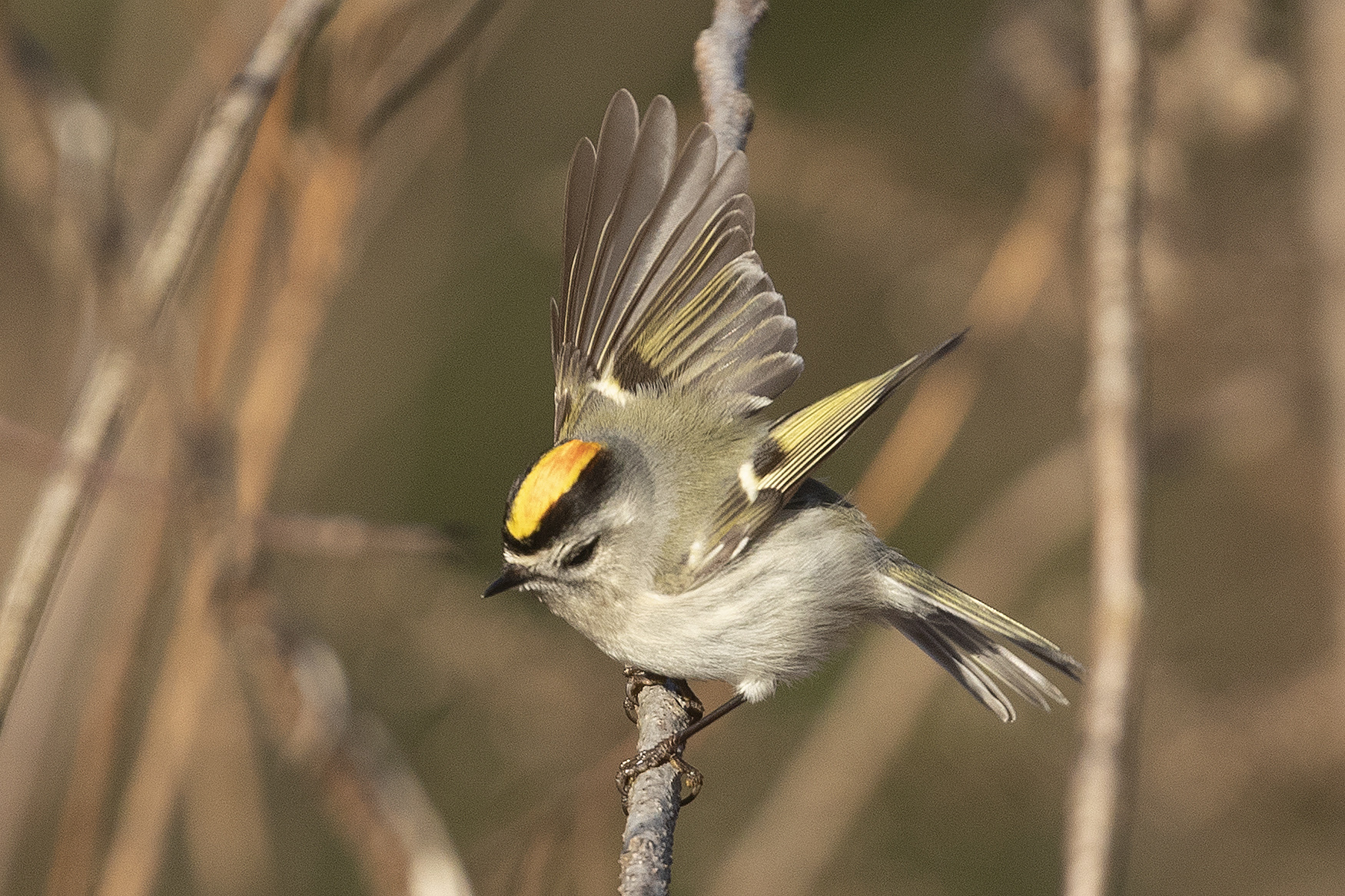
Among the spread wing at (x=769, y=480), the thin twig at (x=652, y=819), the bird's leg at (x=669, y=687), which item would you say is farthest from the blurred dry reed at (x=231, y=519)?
the spread wing at (x=769, y=480)

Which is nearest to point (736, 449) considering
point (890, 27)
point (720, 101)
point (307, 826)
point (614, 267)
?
point (614, 267)

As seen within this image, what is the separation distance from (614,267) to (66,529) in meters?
1.11

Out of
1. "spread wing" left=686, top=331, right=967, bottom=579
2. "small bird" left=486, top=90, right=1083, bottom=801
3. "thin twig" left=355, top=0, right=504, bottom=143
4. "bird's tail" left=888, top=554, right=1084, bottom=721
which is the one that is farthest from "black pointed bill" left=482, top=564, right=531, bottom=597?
"thin twig" left=355, top=0, right=504, bottom=143

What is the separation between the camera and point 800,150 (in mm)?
2287

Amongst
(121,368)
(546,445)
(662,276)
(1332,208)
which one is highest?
(546,445)

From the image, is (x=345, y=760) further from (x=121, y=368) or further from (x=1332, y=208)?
(x=1332, y=208)

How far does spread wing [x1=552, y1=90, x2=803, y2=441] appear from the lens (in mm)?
1802

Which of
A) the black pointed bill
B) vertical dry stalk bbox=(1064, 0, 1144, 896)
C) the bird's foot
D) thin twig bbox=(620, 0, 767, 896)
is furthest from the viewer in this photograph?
the black pointed bill

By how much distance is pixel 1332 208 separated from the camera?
1972 millimetres

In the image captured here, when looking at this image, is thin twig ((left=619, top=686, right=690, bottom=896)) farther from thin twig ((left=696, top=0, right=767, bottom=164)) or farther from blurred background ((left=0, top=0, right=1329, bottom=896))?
thin twig ((left=696, top=0, right=767, bottom=164))

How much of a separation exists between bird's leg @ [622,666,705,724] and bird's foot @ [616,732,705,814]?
10cm

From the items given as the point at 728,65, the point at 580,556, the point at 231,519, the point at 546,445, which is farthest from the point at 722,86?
the point at 546,445

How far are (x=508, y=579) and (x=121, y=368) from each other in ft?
2.76

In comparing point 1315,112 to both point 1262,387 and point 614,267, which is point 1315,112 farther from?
point 614,267
